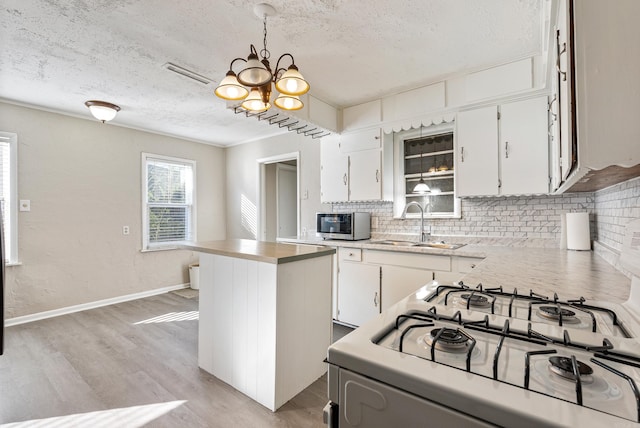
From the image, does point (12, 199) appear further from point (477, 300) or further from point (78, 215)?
point (477, 300)

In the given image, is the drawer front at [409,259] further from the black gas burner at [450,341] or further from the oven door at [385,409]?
the oven door at [385,409]

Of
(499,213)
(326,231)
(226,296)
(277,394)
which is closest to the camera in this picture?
(277,394)

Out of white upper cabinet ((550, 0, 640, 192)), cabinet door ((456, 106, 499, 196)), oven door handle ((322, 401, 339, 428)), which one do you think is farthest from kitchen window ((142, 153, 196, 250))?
white upper cabinet ((550, 0, 640, 192))

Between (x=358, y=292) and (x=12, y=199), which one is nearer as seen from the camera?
(x=358, y=292)

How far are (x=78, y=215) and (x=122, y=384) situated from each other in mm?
2693

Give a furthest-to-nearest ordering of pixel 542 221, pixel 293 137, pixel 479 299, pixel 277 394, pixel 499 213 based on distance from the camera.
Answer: pixel 293 137, pixel 499 213, pixel 542 221, pixel 277 394, pixel 479 299

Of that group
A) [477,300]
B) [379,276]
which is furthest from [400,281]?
[477,300]

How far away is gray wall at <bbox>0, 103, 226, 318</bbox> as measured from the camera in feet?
11.3

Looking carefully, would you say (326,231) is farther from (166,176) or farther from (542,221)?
(166,176)

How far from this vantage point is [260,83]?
5.74 ft

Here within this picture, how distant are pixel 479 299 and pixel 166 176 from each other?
196 inches

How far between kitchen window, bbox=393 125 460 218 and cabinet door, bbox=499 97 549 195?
1.96ft

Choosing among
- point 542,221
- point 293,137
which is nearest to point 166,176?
point 293,137

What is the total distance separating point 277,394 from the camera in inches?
73.1
